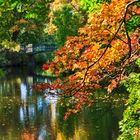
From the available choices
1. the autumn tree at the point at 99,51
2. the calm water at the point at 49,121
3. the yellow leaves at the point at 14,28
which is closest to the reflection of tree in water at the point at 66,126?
the calm water at the point at 49,121

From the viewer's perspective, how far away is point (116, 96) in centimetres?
2925

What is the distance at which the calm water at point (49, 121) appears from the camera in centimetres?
2069

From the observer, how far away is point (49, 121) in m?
23.7

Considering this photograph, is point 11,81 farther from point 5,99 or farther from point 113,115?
point 113,115

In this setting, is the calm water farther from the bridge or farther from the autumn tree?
the bridge

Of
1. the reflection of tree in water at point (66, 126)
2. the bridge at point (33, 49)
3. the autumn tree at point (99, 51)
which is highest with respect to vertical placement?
the bridge at point (33, 49)

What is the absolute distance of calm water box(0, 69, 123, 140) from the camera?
814 inches

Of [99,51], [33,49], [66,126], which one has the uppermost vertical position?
[33,49]

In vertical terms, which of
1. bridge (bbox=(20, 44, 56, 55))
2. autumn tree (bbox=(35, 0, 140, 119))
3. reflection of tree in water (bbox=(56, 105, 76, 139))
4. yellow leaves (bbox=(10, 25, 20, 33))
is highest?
yellow leaves (bbox=(10, 25, 20, 33))

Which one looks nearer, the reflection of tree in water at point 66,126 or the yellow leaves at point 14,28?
the reflection of tree in water at point 66,126

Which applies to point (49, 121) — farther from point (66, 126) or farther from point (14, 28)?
point (14, 28)

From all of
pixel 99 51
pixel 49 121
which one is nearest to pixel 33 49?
pixel 49 121

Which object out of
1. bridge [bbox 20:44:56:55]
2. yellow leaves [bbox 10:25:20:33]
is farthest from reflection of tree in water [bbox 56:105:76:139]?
bridge [bbox 20:44:56:55]

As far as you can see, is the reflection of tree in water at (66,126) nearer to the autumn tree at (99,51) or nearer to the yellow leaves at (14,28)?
the autumn tree at (99,51)
